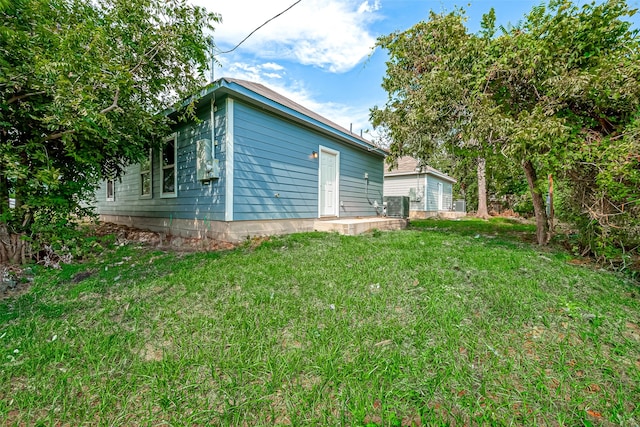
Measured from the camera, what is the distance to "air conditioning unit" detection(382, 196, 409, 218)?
29.9ft

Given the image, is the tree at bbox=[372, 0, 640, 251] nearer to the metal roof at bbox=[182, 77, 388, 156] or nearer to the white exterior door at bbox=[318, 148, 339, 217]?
the metal roof at bbox=[182, 77, 388, 156]

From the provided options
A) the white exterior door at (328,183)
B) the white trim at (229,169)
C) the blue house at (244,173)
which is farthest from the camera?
the white exterior door at (328,183)

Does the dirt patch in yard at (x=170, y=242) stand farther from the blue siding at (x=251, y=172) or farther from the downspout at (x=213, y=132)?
the downspout at (x=213, y=132)

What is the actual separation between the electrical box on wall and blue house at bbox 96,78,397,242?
20 mm

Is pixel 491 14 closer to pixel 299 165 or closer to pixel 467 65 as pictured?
pixel 467 65

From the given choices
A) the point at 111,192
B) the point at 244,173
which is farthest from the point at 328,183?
the point at 111,192

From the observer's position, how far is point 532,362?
165cm

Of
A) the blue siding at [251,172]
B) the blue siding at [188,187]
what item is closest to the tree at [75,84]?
the blue siding at [188,187]

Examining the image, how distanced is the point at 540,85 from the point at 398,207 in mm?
5335

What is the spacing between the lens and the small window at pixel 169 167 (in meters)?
6.68

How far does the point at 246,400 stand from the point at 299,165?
5.82m

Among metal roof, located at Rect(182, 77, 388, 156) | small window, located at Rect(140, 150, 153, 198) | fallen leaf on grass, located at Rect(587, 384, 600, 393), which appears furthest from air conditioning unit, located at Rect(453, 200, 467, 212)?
fallen leaf on grass, located at Rect(587, 384, 600, 393)

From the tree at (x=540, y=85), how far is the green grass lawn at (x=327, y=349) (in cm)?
209

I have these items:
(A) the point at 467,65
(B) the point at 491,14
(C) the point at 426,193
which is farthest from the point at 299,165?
(C) the point at 426,193
